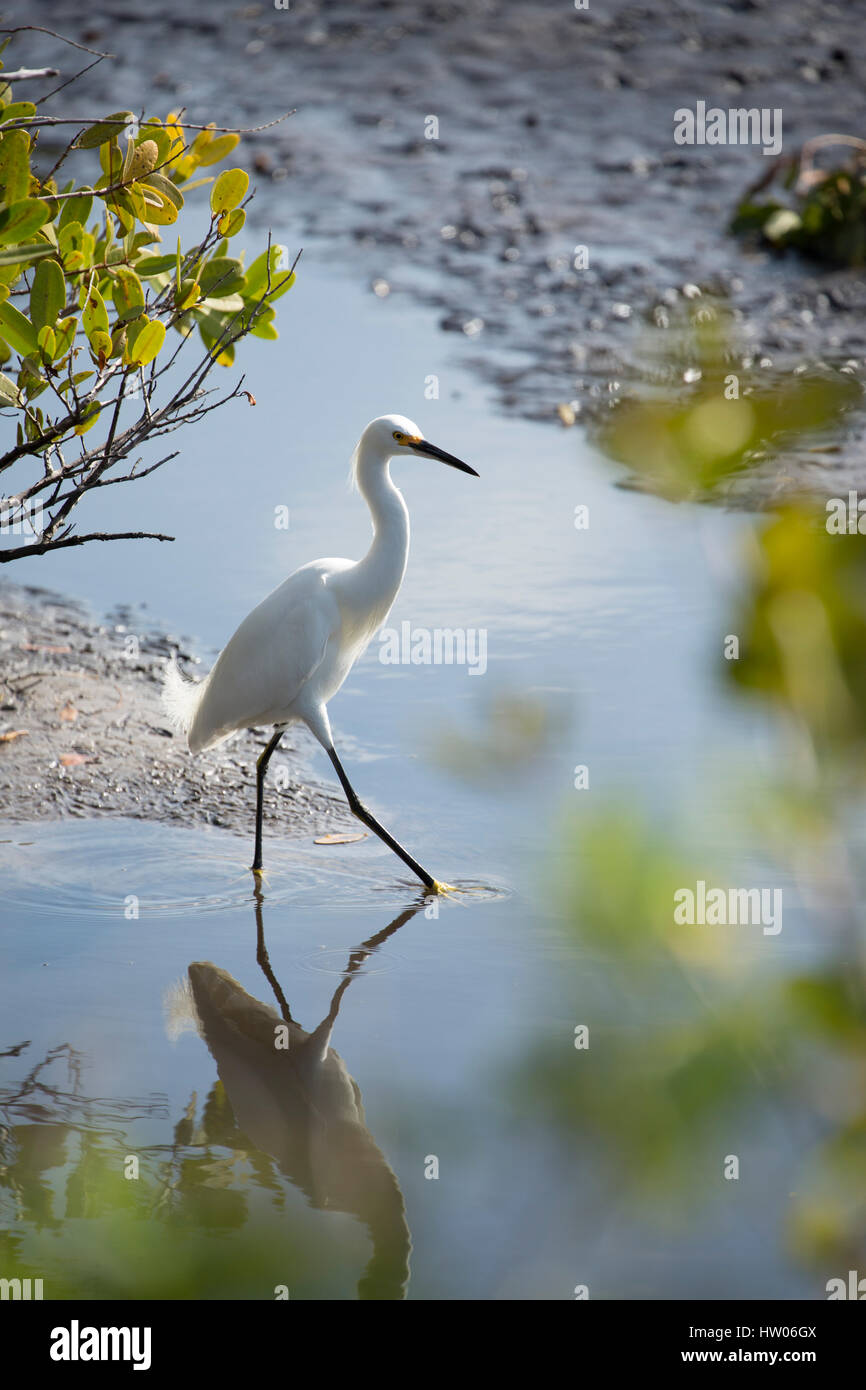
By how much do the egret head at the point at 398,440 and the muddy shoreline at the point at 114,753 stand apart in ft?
3.93

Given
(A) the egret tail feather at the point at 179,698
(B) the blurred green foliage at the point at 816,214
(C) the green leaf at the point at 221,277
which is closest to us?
(C) the green leaf at the point at 221,277

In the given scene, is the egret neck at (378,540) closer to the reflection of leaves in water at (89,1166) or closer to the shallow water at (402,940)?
the shallow water at (402,940)

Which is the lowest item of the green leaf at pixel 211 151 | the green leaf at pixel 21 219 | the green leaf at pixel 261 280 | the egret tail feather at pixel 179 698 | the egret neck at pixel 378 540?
the egret tail feather at pixel 179 698

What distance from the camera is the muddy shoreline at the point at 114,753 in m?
4.81

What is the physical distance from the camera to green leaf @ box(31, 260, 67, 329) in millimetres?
2738

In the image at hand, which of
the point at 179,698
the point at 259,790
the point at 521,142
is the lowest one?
the point at 259,790

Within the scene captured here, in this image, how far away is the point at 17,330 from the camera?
2771 mm

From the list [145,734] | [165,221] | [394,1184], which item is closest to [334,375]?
[145,734]

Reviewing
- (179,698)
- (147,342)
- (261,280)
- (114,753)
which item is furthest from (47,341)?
(114,753)

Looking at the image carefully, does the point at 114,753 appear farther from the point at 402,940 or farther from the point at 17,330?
→ the point at 17,330

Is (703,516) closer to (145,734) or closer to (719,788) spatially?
(719,788)

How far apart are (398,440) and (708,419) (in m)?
3.76

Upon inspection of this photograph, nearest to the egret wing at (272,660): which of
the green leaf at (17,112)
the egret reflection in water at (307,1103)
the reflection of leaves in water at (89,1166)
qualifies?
the egret reflection in water at (307,1103)

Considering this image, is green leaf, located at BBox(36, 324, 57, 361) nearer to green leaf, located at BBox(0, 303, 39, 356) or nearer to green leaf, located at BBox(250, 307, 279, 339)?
green leaf, located at BBox(0, 303, 39, 356)
